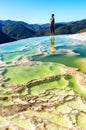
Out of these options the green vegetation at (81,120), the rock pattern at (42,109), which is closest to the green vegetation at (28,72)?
the rock pattern at (42,109)

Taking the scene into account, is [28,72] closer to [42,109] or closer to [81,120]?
[42,109]

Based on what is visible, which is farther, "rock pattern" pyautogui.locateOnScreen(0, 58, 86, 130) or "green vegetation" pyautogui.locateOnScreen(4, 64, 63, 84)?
"green vegetation" pyautogui.locateOnScreen(4, 64, 63, 84)

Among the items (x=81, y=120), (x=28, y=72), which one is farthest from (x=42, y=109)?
(x=28, y=72)

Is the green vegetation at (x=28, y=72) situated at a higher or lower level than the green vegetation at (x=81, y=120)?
higher

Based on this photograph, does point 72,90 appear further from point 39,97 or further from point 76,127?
point 76,127

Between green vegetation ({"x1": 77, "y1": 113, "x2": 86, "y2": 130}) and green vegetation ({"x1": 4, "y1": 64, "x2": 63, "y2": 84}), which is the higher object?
green vegetation ({"x1": 4, "y1": 64, "x2": 63, "y2": 84})

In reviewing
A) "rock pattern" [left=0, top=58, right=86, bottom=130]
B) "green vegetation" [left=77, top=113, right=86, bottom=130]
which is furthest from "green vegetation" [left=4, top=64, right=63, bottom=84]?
"green vegetation" [left=77, top=113, right=86, bottom=130]

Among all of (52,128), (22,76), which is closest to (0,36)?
(22,76)

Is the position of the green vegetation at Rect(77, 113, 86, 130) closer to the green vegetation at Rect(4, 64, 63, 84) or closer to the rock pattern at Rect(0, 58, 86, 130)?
the rock pattern at Rect(0, 58, 86, 130)

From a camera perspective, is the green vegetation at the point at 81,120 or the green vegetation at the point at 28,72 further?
the green vegetation at the point at 28,72

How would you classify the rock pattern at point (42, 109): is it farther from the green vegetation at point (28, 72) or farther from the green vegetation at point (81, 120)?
the green vegetation at point (28, 72)

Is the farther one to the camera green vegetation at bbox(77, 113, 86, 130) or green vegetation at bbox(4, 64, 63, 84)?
green vegetation at bbox(4, 64, 63, 84)
